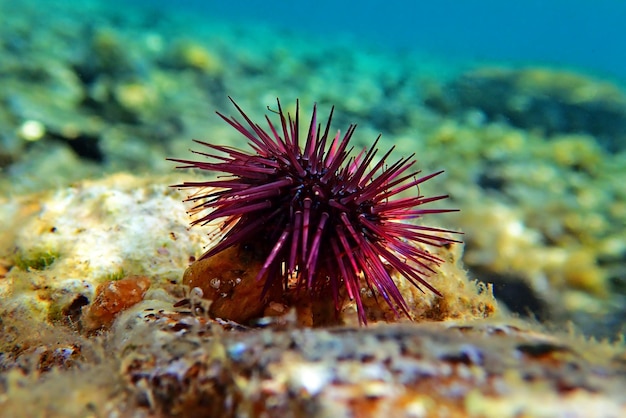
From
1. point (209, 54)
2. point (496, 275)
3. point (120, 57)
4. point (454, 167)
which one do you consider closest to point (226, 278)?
point (496, 275)

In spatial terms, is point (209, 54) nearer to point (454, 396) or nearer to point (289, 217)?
point (289, 217)

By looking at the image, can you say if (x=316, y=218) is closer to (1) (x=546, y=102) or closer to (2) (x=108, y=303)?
(2) (x=108, y=303)

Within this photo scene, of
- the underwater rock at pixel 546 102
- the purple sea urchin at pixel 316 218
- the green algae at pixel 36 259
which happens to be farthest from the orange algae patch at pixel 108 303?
the underwater rock at pixel 546 102

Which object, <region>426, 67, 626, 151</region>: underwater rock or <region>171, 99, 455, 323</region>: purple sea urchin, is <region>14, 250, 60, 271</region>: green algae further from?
<region>426, 67, 626, 151</region>: underwater rock

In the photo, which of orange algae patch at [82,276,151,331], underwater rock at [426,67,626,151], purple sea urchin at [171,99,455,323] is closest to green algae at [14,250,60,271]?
orange algae patch at [82,276,151,331]

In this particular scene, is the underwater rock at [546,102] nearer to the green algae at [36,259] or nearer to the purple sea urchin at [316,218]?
the purple sea urchin at [316,218]

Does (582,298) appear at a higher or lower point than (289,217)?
lower

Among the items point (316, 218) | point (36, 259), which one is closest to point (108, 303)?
point (36, 259)
